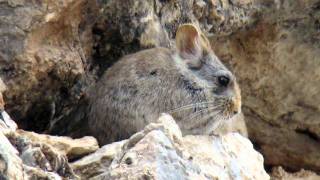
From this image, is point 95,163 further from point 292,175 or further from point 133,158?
point 292,175

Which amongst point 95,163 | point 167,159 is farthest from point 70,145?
point 167,159

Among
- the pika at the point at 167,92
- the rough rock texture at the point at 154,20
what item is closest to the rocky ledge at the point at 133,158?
the pika at the point at 167,92

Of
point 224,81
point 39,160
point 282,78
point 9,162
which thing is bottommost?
point 282,78

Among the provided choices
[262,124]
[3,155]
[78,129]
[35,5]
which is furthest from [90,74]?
[3,155]

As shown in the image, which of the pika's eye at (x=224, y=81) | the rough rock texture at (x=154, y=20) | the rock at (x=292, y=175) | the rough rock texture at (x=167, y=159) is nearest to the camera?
A: the rough rock texture at (x=167, y=159)

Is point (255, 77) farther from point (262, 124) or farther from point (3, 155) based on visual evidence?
point (3, 155)

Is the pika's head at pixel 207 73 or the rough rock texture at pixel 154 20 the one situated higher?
the rough rock texture at pixel 154 20

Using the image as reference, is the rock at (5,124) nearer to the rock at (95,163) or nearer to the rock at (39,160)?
the rock at (39,160)
